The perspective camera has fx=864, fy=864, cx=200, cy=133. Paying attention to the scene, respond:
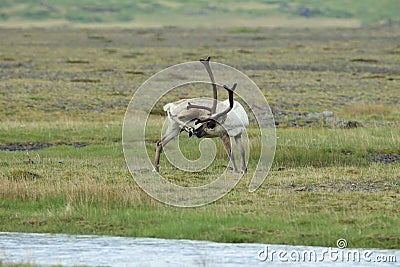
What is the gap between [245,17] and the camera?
189125 mm

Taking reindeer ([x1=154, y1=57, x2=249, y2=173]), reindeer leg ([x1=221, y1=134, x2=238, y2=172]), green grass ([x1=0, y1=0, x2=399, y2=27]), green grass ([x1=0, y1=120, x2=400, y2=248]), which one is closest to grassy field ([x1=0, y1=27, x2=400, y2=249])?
green grass ([x1=0, y1=120, x2=400, y2=248])

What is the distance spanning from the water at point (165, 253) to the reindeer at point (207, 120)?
5131 mm

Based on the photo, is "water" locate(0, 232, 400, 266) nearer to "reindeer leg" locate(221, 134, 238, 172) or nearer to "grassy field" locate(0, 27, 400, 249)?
"grassy field" locate(0, 27, 400, 249)

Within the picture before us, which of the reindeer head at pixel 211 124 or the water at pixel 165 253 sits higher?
the reindeer head at pixel 211 124

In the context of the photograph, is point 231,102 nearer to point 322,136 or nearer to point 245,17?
point 322,136

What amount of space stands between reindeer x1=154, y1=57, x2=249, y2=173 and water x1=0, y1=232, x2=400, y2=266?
5.13 meters

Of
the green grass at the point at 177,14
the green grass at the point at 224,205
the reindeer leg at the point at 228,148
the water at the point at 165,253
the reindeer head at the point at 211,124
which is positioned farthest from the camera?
the green grass at the point at 177,14

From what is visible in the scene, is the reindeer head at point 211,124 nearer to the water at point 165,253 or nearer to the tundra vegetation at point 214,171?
the tundra vegetation at point 214,171

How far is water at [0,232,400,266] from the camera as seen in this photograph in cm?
1071

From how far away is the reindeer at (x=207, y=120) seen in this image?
17.0 meters

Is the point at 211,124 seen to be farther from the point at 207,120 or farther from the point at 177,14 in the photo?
the point at 177,14

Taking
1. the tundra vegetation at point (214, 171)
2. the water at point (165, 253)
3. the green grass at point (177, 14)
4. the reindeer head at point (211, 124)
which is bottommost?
the green grass at point (177, 14)

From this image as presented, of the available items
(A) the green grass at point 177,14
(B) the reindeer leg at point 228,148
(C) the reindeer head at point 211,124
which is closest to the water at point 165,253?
(C) the reindeer head at point 211,124

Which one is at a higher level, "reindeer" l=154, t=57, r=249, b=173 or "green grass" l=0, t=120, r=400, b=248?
"reindeer" l=154, t=57, r=249, b=173
